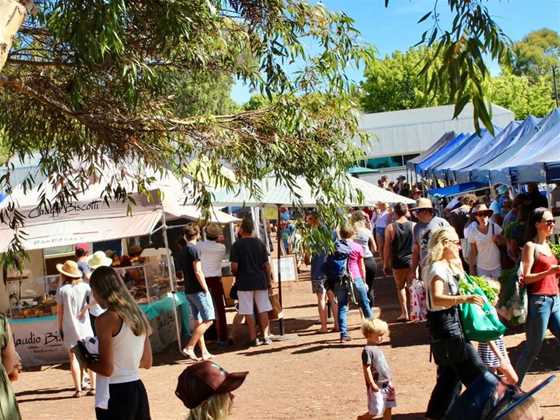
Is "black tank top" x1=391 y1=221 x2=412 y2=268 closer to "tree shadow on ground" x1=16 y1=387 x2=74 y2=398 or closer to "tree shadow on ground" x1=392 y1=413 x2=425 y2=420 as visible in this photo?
"tree shadow on ground" x1=16 y1=387 x2=74 y2=398

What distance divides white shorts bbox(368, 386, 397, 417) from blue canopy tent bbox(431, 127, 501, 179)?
1374 cm

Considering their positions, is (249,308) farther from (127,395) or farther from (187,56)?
(127,395)

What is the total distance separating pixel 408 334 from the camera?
13039 millimetres

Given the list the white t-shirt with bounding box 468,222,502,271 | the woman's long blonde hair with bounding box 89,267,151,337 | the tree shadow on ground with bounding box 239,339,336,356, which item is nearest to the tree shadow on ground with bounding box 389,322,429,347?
the tree shadow on ground with bounding box 239,339,336,356

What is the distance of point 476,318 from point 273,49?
306 cm

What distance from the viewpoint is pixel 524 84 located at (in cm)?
8212

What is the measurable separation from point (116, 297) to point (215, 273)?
27.8 ft

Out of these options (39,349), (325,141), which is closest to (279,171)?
(325,141)

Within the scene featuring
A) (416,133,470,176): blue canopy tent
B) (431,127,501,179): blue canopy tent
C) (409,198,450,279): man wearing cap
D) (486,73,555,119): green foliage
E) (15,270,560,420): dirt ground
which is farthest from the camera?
(486,73,555,119): green foliage

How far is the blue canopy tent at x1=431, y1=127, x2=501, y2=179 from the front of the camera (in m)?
21.7

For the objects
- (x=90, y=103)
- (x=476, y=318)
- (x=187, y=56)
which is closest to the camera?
(x=476, y=318)

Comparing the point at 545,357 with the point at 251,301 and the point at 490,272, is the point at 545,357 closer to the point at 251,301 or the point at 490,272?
the point at 490,272

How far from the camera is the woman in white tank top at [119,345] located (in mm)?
5938

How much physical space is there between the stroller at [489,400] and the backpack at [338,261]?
10.1 metres
